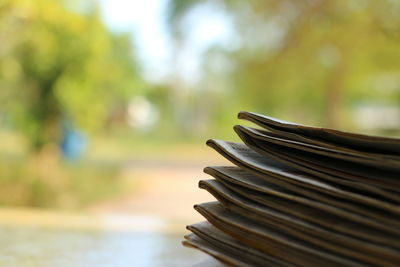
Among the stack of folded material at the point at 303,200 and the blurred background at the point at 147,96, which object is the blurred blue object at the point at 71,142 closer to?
the blurred background at the point at 147,96

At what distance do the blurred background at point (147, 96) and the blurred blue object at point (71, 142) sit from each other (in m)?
0.01

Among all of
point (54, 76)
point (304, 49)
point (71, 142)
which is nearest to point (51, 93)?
point (54, 76)

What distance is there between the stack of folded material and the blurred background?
205 millimetres

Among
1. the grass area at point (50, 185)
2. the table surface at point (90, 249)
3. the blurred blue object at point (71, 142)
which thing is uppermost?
the blurred blue object at point (71, 142)

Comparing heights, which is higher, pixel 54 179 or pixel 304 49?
pixel 304 49

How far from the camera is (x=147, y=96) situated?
27.2 feet

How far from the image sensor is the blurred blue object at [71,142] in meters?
3.96

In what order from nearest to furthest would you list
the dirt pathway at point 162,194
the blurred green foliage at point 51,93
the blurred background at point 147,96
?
1. the blurred background at point 147,96
2. the blurred green foliage at point 51,93
3. the dirt pathway at point 162,194

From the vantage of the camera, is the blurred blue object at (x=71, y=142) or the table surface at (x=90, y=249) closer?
the table surface at (x=90, y=249)

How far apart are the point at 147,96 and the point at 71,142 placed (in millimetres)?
4198

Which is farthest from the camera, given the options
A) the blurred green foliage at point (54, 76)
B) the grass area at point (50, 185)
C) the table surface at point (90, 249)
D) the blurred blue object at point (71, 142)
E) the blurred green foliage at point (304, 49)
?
the blurred green foliage at point (304, 49)

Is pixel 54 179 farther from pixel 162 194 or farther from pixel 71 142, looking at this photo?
pixel 162 194

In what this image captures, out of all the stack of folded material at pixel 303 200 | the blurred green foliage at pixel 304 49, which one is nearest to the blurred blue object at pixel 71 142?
the blurred green foliage at pixel 304 49

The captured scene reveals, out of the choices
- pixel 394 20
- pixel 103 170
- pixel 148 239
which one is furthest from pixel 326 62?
pixel 148 239
